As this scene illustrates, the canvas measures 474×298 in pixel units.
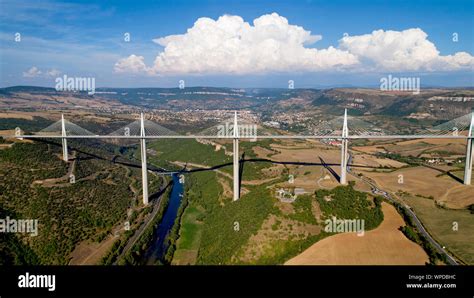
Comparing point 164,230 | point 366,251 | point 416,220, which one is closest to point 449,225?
point 416,220

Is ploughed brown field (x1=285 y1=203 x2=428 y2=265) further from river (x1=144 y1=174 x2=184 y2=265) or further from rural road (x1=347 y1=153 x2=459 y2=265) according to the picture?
river (x1=144 y1=174 x2=184 y2=265)

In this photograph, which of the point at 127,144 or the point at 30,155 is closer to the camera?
the point at 30,155

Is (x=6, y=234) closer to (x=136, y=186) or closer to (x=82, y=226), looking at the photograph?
(x=82, y=226)

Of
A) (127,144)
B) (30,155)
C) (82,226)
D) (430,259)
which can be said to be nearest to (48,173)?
(30,155)

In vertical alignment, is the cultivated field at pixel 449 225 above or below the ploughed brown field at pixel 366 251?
Answer: above

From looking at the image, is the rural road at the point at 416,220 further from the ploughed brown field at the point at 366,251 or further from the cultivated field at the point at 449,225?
the ploughed brown field at the point at 366,251

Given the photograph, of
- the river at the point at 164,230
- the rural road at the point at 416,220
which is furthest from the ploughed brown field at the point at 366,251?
the river at the point at 164,230

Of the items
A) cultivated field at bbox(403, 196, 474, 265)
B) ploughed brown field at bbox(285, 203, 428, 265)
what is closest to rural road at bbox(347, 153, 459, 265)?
cultivated field at bbox(403, 196, 474, 265)

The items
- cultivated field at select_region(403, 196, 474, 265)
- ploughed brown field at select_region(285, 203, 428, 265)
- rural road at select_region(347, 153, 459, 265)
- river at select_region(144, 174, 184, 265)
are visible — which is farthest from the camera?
river at select_region(144, 174, 184, 265)
